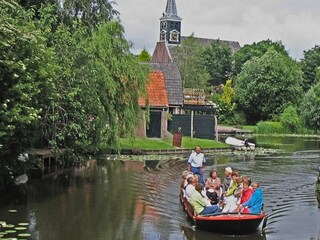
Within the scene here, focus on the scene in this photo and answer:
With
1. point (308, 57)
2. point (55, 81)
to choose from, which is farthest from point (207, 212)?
point (308, 57)

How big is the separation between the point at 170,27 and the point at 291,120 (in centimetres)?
7227

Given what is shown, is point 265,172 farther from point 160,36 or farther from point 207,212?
point 160,36

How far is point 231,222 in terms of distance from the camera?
17.7m

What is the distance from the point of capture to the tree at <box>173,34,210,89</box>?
86.7 m

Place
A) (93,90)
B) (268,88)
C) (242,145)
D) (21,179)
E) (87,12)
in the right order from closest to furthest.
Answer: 1. (21,179)
2. (93,90)
3. (87,12)
4. (242,145)
5. (268,88)

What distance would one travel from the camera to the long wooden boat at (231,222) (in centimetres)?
1766

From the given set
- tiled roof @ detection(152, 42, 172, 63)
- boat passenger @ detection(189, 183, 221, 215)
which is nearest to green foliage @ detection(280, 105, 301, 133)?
tiled roof @ detection(152, 42, 172, 63)

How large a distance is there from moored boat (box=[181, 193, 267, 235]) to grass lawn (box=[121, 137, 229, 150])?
21.5 metres

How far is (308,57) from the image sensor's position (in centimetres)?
9388

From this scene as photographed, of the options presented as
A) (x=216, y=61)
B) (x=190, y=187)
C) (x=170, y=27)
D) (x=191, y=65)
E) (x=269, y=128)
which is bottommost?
(x=190, y=187)

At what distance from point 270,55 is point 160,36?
65634 mm

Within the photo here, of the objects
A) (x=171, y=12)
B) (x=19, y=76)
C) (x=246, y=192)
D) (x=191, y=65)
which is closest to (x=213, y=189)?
(x=246, y=192)

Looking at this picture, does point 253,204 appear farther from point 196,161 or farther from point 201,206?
point 196,161

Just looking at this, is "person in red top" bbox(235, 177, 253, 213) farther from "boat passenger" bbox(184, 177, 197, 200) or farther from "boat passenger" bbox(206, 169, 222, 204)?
"boat passenger" bbox(184, 177, 197, 200)
